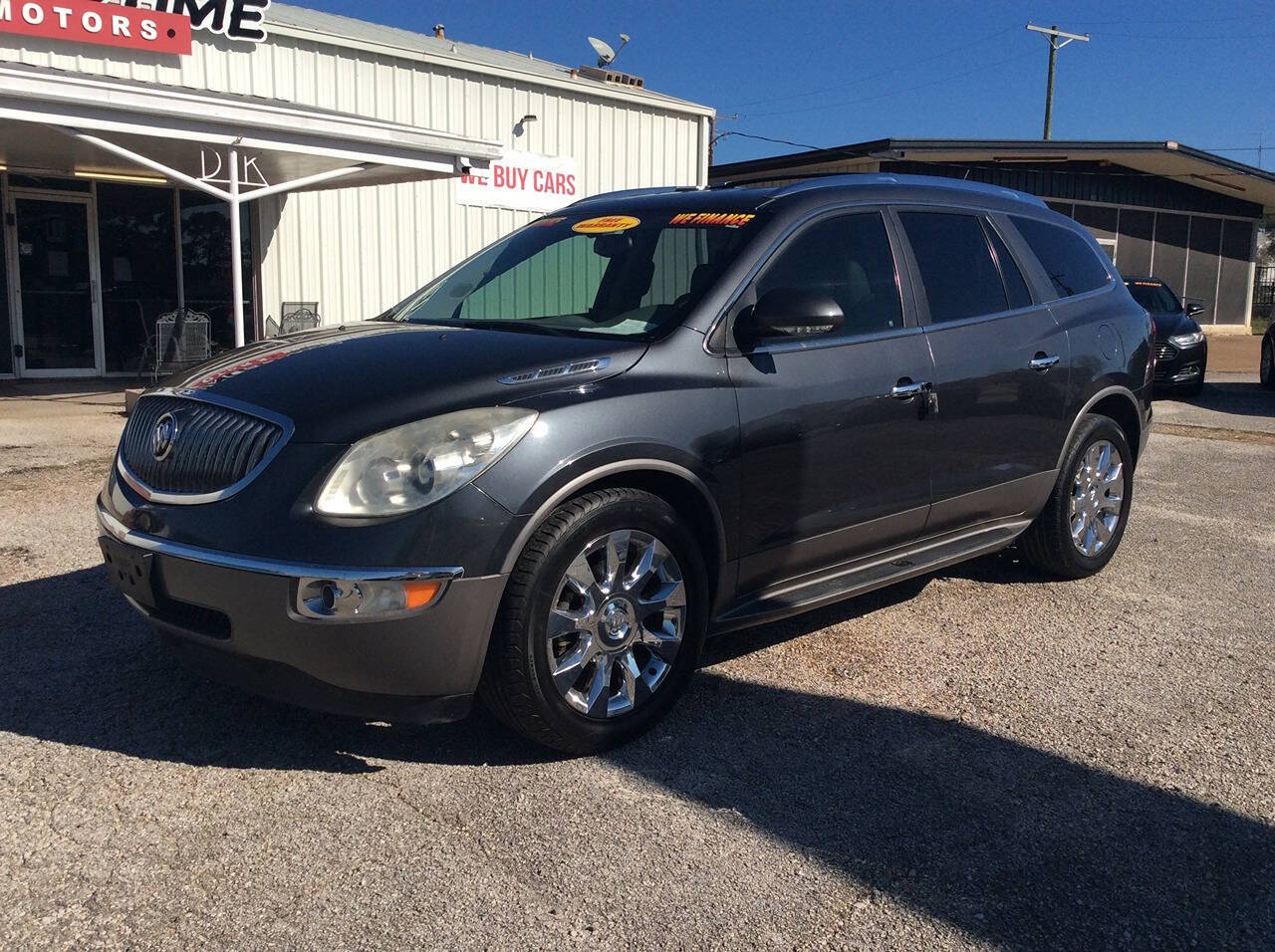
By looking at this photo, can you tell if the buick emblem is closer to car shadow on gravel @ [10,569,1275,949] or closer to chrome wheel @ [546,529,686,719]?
car shadow on gravel @ [10,569,1275,949]

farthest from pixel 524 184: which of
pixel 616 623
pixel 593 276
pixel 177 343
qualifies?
pixel 616 623

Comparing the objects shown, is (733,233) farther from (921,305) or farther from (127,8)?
(127,8)

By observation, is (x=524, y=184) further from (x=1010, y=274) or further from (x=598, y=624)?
(x=598, y=624)

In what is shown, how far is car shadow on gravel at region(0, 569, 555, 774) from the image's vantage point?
3389mm

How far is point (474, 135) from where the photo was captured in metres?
15.5

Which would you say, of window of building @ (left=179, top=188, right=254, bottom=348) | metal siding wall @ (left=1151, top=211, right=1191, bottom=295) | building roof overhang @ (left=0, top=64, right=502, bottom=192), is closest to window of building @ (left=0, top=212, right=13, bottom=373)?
building roof overhang @ (left=0, top=64, right=502, bottom=192)

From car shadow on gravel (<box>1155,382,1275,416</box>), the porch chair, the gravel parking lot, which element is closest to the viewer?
the gravel parking lot

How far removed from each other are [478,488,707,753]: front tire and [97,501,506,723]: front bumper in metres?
0.12

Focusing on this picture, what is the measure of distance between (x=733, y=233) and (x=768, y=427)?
77 centimetres

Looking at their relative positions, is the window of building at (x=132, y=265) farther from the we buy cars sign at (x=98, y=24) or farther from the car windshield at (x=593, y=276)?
the car windshield at (x=593, y=276)

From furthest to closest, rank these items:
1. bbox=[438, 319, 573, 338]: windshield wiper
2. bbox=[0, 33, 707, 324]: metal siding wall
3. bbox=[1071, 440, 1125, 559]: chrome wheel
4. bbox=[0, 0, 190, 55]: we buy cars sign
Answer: bbox=[0, 33, 707, 324]: metal siding wall
bbox=[0, 0, 190, 55]: we buy cars sign
bbox=[1071, 440, 1125, 559]: chrome wheel
bbox=[438, 319, 573, 338]: windshield wiper

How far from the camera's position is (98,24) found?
12.2 metres

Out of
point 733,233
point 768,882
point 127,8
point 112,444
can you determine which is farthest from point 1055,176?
point 768,882

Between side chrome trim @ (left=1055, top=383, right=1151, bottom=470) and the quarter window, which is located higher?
the quarter window
